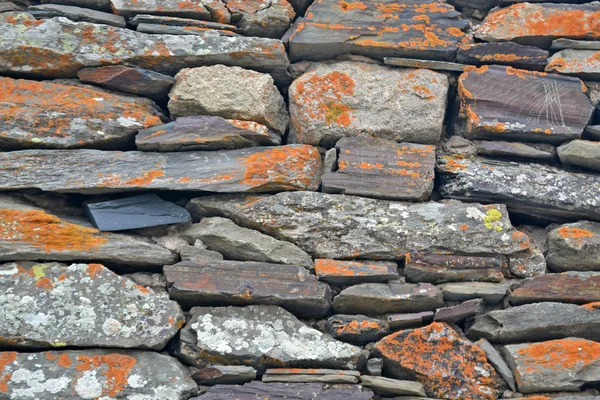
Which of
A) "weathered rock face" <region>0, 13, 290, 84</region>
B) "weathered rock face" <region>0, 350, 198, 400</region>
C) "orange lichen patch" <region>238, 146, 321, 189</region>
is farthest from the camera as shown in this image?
"weathered rock face" <region>0, 13, 290, 84</region>

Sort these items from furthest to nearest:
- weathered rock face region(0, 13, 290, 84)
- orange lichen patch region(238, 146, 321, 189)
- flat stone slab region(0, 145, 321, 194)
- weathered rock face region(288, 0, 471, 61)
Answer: weathered rock face region(288, 0, 471, 61), weathered rock face region(0, 13, 290, 84), orange lichen patch region(238, 146, 321, 189), flat stone slab region(0, 145, 321, 194)

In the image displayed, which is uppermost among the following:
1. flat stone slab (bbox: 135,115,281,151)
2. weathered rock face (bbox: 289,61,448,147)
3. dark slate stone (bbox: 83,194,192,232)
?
weathered rock face (bbox: 289,61,448,147)

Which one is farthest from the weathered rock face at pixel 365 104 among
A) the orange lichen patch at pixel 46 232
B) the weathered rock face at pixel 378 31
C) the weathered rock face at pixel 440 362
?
→ the orange lichen patch at pixel 46 232

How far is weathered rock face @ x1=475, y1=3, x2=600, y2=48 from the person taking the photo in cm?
439

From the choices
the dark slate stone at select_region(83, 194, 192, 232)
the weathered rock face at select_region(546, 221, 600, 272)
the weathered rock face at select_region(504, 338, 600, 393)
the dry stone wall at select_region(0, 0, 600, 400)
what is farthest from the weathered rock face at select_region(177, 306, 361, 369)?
the weathered rock face at select_region(546, 221, 600, 272)

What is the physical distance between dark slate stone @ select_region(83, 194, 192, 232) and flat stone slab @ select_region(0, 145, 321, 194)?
3.4 inches

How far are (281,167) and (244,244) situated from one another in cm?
56

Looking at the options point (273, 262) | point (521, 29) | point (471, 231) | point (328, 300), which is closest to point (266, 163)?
point (273, 262)

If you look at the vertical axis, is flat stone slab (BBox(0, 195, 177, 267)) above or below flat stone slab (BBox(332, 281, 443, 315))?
above

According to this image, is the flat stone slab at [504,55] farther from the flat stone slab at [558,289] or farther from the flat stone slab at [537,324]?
the flat stone slab at [537,324]

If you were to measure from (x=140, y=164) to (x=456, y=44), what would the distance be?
7.61 ft

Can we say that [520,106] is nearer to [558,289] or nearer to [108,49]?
[558,289]

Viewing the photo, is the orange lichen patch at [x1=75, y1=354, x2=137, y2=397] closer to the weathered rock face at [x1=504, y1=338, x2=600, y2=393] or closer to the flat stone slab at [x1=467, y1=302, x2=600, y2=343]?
the flat stone slab at [x1=467, y1=302, x2=600, y2=343]

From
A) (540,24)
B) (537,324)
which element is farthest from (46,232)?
(540,24)
